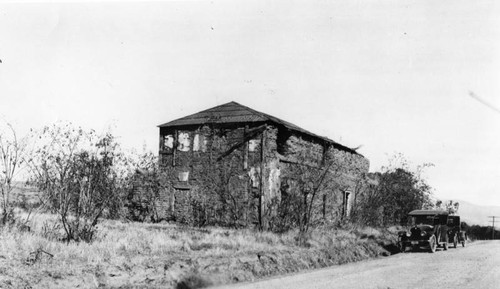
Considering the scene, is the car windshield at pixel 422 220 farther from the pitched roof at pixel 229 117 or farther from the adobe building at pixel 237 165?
the pitched roof at pixel 229 117

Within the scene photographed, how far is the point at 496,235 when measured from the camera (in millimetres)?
51375

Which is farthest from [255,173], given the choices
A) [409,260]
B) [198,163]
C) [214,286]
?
[214,286]

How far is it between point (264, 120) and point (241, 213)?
207 inches

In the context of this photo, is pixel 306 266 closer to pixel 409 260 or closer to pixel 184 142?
pixel 409 260

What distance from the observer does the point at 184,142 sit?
28094 mm

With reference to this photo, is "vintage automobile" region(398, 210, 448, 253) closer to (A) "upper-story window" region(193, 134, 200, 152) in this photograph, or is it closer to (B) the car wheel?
(B) the car wheel

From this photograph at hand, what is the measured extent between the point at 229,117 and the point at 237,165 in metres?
3.20

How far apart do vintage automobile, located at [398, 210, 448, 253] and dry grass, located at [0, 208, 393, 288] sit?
621 centimetres

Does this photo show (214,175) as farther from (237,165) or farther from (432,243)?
(432,243)

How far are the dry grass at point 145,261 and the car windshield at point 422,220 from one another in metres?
7.54

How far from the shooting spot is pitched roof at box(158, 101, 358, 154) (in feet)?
85.1

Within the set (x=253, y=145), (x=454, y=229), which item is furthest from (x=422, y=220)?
(x=253, y=145)

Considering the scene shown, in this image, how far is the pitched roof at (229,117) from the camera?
25948 mm

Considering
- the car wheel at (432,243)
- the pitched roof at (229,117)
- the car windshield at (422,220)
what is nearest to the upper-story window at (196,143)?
the pitched roof at (229,117)
